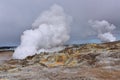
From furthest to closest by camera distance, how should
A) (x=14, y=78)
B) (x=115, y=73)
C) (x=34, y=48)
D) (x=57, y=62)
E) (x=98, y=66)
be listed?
(x=34, y=48) < (x=57, y=62) < (x=98, y=66) < (x=115, y=73) < (x=14, y=78)

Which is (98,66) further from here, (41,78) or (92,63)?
(41,78)

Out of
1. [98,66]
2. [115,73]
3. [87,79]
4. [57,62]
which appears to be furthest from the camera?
[57,62]

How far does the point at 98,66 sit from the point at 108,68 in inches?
A: 123

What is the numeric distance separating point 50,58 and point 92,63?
12997mm

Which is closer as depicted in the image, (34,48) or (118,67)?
(118,67)

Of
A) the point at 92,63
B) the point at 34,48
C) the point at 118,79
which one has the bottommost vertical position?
the point at 118,79

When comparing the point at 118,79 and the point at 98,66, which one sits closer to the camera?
the point at 118,79

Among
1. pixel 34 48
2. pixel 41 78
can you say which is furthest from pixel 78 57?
pixel 34 48

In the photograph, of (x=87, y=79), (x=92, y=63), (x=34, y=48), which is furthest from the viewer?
(x=34, y=48)

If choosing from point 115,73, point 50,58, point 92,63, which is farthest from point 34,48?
point 115,73

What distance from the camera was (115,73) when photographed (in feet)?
128

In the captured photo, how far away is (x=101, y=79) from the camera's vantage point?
34.2 metres

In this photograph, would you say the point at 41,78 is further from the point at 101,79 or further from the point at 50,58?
the point at 50,58

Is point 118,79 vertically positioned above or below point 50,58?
below
